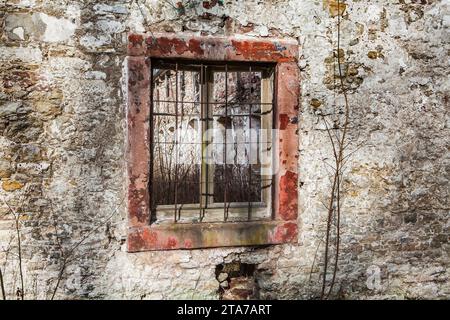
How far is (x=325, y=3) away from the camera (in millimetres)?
3234

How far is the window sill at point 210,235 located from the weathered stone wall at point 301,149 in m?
0.08

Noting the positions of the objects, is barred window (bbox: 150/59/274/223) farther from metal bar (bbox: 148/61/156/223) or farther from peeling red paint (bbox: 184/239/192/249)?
peeling red paint (bbox: 184/239/192/249)

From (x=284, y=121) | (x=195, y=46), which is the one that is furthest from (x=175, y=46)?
(x=284, y=121)

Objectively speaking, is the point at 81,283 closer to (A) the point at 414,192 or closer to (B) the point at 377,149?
(B) the point at 377,149

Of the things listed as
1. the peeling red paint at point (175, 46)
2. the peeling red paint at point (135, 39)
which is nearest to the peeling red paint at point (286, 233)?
the peeling red paint at point (175, 46)

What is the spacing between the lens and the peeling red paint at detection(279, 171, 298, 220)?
3195 millimetres

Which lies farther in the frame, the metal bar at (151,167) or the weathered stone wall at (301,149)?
the metal bar at (151,167)

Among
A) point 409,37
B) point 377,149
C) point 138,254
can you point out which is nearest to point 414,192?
point 377,149

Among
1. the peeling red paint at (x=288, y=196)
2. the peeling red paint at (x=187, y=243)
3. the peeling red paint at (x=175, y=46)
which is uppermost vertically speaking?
the peeling red paint at (x=175, y=46)

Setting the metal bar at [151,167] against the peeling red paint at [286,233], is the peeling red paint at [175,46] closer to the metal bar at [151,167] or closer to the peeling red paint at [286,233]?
the metal bar at [151,167]

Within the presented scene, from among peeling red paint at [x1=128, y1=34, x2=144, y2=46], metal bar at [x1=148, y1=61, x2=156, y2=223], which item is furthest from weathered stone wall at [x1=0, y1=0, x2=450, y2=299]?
metal bar at [x1=148, y1=61, x2=156, y2=223]

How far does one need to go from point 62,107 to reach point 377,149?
2.40 meters

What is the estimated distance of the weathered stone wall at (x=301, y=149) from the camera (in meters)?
2.84

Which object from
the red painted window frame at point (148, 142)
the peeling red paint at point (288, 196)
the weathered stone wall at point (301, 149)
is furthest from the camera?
the peeling red paint at point (288, 196)
